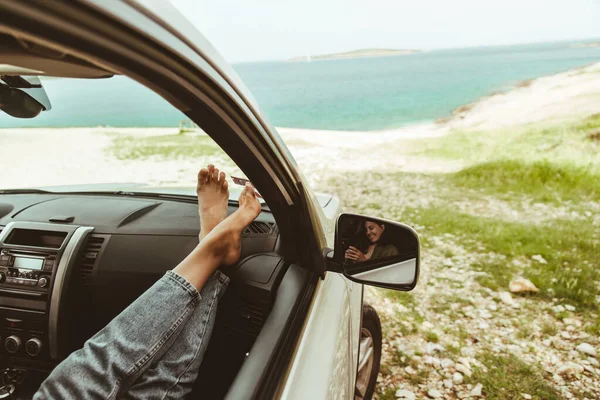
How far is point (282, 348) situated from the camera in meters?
1.14

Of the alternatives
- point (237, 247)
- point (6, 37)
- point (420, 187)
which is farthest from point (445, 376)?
point (420, 187)

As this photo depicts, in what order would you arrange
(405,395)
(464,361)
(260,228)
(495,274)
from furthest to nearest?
(495,274) → (464,361) → (405,395) → (260,228)

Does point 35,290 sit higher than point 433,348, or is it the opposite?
point 35,290

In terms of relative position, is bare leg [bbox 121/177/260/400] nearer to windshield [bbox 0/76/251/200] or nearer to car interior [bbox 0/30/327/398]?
car interior [bbox 0/30/327/398]

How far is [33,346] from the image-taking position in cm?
169

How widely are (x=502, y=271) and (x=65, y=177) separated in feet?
12.7

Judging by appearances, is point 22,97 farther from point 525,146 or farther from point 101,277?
point 525,146

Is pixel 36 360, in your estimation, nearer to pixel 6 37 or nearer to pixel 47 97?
pixel 47 97

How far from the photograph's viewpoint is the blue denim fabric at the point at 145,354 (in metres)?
1.12

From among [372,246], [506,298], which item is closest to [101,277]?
[372,246]

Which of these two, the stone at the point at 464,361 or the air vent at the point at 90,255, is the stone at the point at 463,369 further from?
the air vent at the point at 90,255

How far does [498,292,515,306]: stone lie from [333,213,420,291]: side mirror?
2.68 m

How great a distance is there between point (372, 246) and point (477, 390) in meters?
1.87

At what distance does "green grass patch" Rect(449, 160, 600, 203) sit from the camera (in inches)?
238
